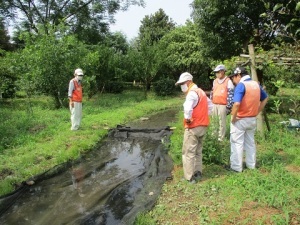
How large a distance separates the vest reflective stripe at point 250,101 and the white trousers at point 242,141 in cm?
11

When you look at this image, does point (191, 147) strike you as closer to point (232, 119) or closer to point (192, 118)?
point (192, 118)

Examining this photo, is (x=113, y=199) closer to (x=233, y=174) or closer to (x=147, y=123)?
(x=233, y=174)

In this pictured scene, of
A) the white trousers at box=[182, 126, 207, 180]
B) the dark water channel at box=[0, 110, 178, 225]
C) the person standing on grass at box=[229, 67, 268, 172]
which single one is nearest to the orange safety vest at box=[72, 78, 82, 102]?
the dark water channel at box=[0, 110, 178, 225]

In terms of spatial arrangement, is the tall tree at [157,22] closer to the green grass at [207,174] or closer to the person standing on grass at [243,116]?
the green grass at [207,174]

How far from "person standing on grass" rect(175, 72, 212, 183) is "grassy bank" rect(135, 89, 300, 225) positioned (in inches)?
14.4

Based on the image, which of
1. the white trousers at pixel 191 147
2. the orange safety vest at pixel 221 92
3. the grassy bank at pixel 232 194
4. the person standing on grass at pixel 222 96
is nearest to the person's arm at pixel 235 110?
the white trousers at pixel 191 147

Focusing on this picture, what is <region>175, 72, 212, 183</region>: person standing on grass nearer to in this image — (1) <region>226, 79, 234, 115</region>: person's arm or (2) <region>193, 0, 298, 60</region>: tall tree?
(1) <region>226, 79, 234, 115</region>: person's arm

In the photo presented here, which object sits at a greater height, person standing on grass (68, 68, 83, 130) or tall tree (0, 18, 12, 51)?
tall tree (0, 18, 12, 51)

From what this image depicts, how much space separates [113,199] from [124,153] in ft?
9.18

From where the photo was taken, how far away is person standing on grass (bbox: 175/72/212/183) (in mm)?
4949

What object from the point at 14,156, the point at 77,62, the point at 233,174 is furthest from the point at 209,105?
the point at 77,62

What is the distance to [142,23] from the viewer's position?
122 feet

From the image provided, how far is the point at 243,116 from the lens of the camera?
5207 millimetres

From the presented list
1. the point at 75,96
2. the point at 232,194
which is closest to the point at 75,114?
the point at 75,96
